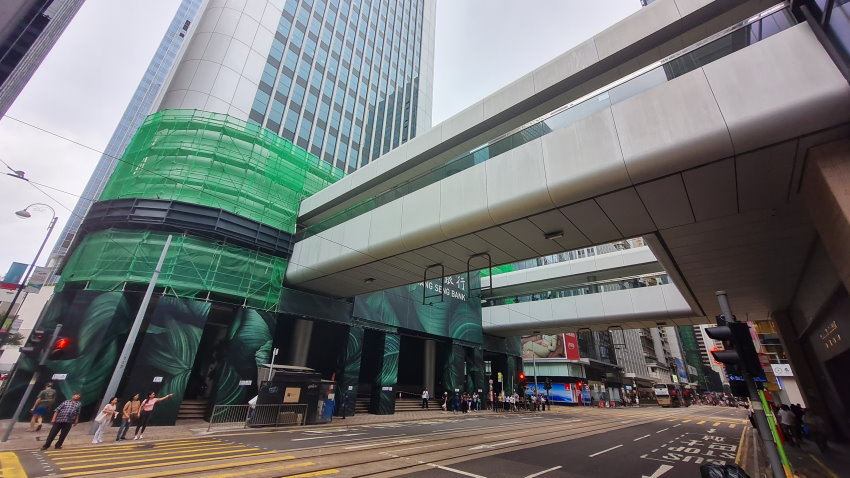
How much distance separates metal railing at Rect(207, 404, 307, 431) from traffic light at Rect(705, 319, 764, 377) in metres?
16.4

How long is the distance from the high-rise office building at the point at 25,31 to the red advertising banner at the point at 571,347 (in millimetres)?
55837

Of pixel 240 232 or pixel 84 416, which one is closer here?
pixel 84 416

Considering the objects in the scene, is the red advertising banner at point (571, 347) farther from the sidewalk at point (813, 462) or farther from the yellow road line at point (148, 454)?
the yellow road line at point (148, 454)

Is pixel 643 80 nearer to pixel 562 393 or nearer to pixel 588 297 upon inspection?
pixel 588 297

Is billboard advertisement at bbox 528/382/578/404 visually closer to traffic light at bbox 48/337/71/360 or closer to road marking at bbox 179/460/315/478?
road marking at bbox 179/460/315/478

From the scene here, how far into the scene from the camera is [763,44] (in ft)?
22.6

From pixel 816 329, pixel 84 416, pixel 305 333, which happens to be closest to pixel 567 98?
pixel 816 329

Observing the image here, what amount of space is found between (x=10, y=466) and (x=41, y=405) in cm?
741

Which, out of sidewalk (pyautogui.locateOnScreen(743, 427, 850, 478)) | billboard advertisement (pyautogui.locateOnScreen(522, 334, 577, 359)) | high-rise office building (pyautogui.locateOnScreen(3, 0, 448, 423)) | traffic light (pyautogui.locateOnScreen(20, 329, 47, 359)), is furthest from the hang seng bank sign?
billboard advertisement (pyautogui.locateOnScreen(522, 334, 577, 359))

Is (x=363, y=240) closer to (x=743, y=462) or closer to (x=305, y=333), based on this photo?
(x=305, y=333)

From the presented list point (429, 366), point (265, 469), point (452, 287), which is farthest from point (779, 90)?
point (429, 366)

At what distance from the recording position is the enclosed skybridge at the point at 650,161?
6.79 meters

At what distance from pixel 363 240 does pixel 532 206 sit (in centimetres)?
737

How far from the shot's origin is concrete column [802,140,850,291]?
559 centimetres
